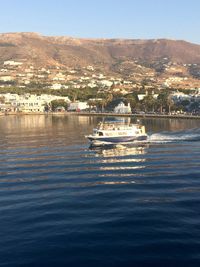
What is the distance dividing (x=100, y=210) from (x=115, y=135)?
3775 centimetres

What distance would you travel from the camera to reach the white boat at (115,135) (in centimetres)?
6269

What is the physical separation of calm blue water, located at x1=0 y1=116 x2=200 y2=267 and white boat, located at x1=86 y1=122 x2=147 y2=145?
1373 centimetres

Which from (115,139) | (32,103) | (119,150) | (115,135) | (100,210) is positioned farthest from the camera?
(32,103)

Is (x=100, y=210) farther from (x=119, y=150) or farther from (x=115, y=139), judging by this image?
(x=115, y=139)

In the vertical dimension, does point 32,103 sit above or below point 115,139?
above

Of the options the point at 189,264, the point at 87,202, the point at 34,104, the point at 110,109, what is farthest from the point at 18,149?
the point at 34,104

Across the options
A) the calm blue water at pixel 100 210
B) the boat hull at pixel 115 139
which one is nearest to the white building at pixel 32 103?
the boat hull at pixel 115 139

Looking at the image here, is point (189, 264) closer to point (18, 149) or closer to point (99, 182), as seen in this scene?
point (99, 182)

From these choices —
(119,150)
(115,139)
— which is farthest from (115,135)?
(119,150)

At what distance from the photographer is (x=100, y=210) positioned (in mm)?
26562

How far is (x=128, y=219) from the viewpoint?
A: 24.7 metres

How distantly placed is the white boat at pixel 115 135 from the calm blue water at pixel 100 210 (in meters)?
13.7

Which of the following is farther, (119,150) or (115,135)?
(115,135)

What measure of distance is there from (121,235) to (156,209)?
16.6ft
